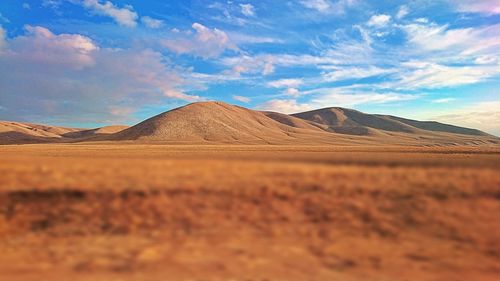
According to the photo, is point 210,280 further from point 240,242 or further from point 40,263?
point 40,263

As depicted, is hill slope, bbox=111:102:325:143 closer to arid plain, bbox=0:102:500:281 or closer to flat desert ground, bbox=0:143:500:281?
arid plain, bbox=0:102:500:281

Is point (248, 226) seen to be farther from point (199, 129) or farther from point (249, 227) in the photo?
point (199, 129)

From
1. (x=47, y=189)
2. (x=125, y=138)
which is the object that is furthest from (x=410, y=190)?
(x=125, y=138)

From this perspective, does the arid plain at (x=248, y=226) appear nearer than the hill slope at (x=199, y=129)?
Yes

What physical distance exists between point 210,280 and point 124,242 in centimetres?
362

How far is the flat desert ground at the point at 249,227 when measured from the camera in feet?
28.2

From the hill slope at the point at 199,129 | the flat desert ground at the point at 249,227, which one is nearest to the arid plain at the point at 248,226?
the flat desert ground at the point at 249,227

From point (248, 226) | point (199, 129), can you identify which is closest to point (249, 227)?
point (248, 226)

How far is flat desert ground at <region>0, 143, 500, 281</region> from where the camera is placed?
8.60 meters

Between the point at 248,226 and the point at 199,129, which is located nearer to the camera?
the point at 248,226

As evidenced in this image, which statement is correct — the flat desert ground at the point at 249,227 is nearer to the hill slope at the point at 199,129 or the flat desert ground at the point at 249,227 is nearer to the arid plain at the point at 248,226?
the arid plain at the point at 248,226

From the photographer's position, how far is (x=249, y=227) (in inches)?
443

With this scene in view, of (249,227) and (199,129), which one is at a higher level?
(199,129)

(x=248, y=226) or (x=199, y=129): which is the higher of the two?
(x=199, y=129)
